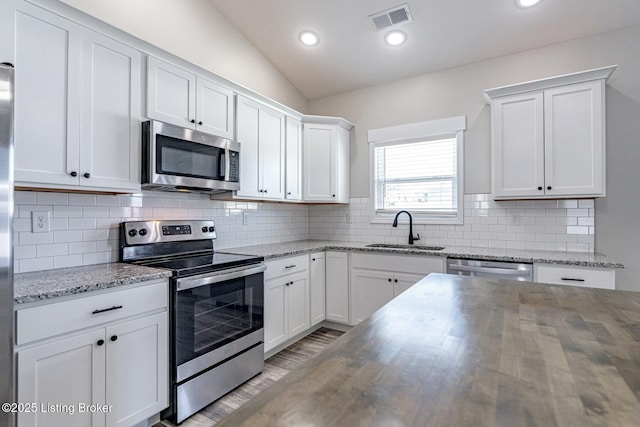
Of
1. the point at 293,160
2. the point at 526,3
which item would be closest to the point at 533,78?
the point at 526,3

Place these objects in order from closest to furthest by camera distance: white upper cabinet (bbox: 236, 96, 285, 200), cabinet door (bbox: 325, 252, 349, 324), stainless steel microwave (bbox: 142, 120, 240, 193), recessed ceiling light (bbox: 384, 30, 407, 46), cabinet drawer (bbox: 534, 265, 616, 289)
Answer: stainless steel microwave (bbox: 142, 120, 240, 193), cabinet drawer (bbox: 534, 265, 616, 289), white upper cabinet (bbox: 236, 96, 285, 200), recessed ceiling light (bbox: 384, 30, 407, 46), cabinet door (bbox: 325, 252, 349, 324)

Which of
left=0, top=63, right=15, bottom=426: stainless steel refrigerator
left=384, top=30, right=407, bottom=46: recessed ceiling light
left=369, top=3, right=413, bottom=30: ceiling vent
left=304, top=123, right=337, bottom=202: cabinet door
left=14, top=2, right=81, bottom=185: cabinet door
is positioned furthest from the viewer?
left=304, top=123, right=337, bottom=202: cabinet door

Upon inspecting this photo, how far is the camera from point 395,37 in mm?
3123

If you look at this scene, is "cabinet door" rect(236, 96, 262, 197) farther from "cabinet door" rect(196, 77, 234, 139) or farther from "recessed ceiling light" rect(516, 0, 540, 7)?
"recessed ceiling light" rect(516, 0, 540, 7)

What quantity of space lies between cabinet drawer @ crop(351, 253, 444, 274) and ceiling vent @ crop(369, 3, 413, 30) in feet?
6.89

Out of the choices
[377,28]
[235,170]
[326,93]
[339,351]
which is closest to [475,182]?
[377,28]

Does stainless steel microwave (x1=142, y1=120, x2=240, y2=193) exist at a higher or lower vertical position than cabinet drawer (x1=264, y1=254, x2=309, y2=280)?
higher

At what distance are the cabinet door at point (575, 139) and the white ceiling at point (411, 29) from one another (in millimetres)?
603

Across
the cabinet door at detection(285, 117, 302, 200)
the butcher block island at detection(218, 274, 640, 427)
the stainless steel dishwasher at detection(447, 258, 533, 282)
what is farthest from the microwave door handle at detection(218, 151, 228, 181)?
the stainless steel dishwasher at detection(447, 258, 533, 282)

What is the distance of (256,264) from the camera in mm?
2516

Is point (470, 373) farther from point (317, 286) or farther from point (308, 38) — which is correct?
point (308, 38)

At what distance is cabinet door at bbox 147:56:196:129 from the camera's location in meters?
2.18

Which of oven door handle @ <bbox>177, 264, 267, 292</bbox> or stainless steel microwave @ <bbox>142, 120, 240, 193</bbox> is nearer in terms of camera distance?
oven door handle @ <bbox>177, 264, 267, 292</bbox>

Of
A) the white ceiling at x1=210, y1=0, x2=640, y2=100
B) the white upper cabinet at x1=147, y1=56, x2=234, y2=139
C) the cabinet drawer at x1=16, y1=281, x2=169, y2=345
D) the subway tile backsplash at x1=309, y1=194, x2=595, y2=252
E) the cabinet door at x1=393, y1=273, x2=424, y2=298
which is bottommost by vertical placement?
→ the cabinet door at x1=393, y1=273, x2=424, y2=298
